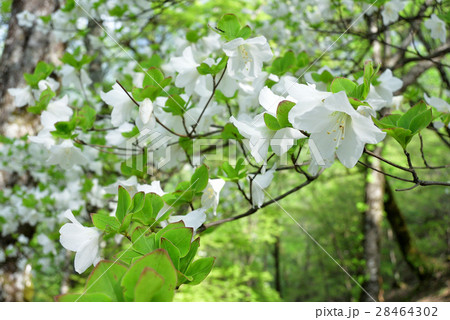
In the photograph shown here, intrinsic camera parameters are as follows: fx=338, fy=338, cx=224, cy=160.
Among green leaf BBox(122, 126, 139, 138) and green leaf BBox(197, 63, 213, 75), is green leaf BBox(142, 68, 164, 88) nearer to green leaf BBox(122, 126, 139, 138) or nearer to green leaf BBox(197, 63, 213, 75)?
green leaf BBox(197, 63, 213, 75)

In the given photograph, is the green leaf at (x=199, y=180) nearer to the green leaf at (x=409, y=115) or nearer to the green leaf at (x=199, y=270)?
the green leaf at (x=199, y=270)

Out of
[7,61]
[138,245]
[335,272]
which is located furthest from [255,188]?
[335,272]

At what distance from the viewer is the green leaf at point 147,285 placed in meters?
0.47

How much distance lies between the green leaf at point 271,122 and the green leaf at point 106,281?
17.5 inches

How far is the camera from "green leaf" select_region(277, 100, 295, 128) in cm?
72

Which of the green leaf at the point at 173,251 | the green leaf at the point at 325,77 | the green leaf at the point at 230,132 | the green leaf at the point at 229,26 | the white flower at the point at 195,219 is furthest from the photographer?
the green leaf at the point at 325,77

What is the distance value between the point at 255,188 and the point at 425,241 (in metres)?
7.30

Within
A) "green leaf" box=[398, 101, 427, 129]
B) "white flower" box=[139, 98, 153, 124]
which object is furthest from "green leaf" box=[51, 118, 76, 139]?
"green leaf" box=[398, 101, 427, 129]

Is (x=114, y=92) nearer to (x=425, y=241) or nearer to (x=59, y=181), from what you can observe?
(x=59, y=181)

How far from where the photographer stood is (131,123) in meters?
1.44

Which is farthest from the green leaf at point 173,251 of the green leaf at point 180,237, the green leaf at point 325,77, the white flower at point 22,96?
the white flower at point 22,96

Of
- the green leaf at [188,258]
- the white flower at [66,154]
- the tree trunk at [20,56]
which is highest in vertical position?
the green leaf at [188,258]

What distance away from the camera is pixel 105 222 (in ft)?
2.51

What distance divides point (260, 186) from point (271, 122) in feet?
1.13
